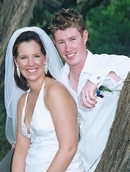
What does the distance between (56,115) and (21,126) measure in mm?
428

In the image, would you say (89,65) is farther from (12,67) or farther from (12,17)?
(12,17)

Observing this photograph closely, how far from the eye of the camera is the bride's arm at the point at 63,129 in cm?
313

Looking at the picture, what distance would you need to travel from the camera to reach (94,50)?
7863 millimetres

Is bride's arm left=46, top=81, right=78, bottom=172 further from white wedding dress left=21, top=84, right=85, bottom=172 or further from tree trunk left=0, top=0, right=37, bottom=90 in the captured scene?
tree trunk left=0, top=0, right=37, bottom=90

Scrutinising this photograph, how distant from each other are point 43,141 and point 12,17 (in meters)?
2.11

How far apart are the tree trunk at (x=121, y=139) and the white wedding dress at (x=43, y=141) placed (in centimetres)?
59

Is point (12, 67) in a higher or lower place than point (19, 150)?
higher

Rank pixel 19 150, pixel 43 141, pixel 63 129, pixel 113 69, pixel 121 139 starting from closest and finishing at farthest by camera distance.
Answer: pixel 121 139 → pixel 113 69 → pixel 63 129 → pixel 43 141 → pixel 19 150

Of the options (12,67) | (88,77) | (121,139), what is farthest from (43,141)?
(121,139)

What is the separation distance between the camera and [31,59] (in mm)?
3359

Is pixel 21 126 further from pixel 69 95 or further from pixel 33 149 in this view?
pixel 69 95

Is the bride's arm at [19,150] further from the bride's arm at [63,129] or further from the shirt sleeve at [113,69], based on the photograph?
the shirt sleeve at [113,69]

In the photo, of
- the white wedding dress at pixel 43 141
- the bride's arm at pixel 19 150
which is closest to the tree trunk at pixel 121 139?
the white wedding dress at pixel 43 141

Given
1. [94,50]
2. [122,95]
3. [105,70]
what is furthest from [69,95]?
[94,50]
